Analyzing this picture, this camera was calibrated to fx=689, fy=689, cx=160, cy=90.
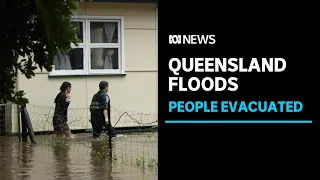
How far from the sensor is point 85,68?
19.1 meters

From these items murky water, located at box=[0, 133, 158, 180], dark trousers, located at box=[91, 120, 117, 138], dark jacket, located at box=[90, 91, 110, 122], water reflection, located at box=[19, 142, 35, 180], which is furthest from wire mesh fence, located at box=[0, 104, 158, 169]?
dark jacket, located at box=[90, 91, 110, 122]

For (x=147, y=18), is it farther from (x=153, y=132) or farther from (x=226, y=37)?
(x=226, y=37)

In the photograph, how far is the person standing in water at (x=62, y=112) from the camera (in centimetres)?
1691

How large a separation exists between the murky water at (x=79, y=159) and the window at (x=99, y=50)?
7.34 ft

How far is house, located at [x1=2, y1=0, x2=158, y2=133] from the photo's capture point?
18.6 metres

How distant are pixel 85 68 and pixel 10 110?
2.38 meters

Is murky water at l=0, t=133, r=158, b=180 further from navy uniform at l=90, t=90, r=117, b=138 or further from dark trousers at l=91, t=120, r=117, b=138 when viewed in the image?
navy uniform at l=90, t=90, r=117, b=138

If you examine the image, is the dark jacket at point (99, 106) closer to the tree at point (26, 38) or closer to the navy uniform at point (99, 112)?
the navy uniform at point (99, 112)

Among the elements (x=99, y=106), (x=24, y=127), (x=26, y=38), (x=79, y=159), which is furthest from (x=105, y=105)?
(x=26, y=38)

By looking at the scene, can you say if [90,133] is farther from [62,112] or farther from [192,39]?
[192,39]

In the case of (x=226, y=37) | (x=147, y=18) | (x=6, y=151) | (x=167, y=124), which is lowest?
(x=6, y=151)

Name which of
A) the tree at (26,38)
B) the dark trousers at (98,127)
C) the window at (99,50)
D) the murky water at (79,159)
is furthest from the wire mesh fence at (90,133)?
the tree at (26,38)

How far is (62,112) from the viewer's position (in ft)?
56.3

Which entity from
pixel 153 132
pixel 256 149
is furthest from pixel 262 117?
pixel 153 132
